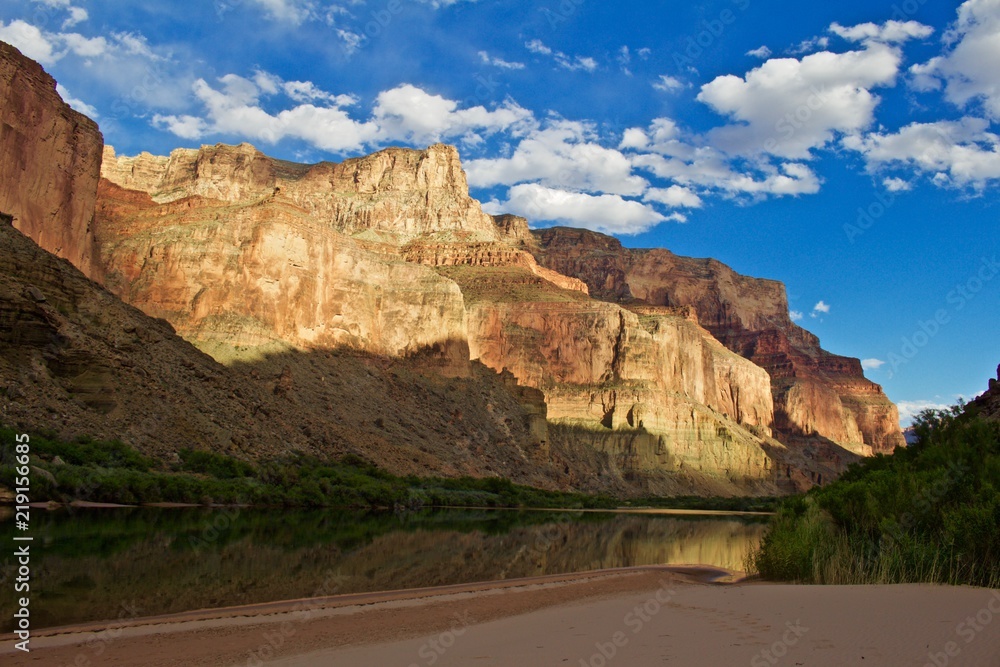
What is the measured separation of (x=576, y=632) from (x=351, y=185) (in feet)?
621

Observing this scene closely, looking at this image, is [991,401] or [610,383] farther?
[610,383]

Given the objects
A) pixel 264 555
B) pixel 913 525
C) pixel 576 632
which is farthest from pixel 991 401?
pixel 264 555

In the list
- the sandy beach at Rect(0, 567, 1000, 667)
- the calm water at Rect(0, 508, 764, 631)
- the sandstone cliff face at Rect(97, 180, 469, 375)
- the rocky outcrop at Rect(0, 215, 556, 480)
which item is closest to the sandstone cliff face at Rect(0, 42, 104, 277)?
the rocky outcrop at Rect(0, 215, 556, 480)

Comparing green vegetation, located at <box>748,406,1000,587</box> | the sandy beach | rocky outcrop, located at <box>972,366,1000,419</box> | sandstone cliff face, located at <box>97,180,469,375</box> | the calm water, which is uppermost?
sandstone cliff face, located at <box>97,180,469,375</box>

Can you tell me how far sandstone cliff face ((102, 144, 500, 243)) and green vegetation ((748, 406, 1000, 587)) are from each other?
510ft

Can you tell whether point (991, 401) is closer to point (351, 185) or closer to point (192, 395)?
point (192, 395)

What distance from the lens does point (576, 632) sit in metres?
11.1

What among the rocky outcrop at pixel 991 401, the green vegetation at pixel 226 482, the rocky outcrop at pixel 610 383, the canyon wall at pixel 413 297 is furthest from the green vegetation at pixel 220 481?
the rocky outcrop at pixel 610 383

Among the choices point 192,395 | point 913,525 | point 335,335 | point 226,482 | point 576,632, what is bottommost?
point 226,482

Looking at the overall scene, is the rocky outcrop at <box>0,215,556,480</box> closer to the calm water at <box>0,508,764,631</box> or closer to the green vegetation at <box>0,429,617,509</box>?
the green vegetation at <box>0,429,617,509</box>

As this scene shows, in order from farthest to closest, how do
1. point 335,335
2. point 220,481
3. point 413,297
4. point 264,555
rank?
point 413,297 < point 335,335 < point 220,481 < point 264,555

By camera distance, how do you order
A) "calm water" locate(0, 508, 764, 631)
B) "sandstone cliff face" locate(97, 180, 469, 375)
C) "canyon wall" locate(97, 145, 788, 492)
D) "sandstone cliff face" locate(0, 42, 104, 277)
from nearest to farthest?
"calm water" locate(0, 508, 764, 631)
"sandstone cliff face" locate(0, 42, 104, 277)
"sandstone cliff face" locate(97, 180, 469, 375)
"canyon wall" locate(97, 145, 788, 492)

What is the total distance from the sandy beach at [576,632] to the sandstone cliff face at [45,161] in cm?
6054

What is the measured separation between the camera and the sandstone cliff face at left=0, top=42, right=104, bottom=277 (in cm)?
6134
